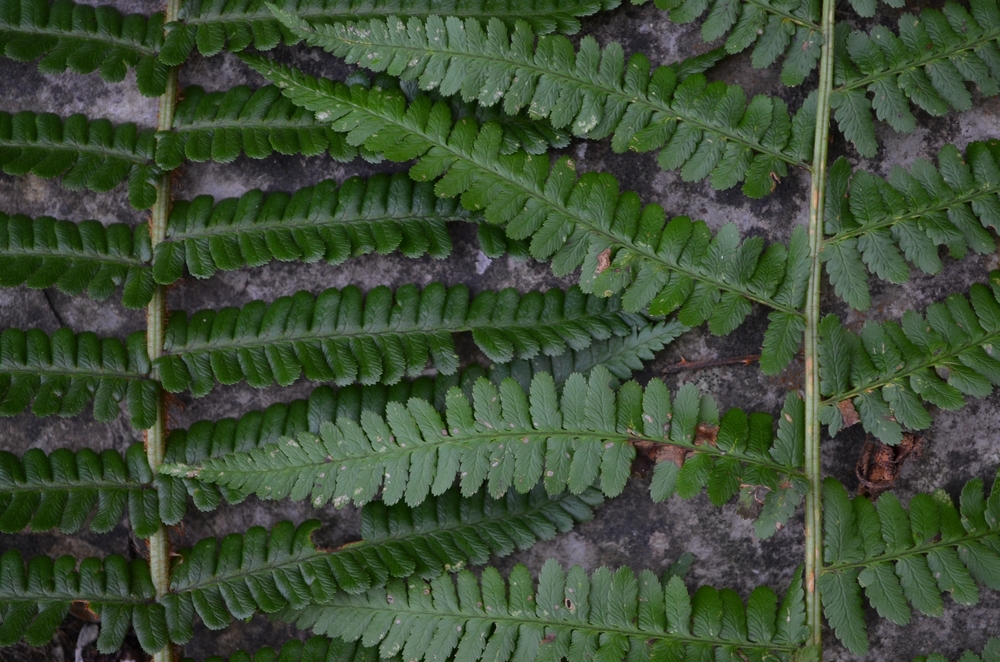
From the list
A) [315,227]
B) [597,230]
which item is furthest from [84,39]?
[597,230]

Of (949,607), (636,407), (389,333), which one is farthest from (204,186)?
(949,607)

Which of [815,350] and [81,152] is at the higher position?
[815,350]

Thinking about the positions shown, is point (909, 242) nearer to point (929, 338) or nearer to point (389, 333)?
point (929, 338)

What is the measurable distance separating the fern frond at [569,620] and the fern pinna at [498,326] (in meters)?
0.01

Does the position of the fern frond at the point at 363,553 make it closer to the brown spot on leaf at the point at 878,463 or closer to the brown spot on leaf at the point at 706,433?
the brown spot on leaf at the point at 706,433

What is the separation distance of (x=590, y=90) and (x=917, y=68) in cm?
108

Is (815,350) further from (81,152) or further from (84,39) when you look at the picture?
(84,39)

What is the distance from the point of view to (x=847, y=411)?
98.4 inches

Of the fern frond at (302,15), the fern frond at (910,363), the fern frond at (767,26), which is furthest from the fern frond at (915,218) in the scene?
the fern frond at (302,15)

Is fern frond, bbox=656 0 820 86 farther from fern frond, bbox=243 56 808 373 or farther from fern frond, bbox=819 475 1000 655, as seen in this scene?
fern frond, bbox=819 475 1000 655

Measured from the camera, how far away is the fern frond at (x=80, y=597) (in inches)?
105

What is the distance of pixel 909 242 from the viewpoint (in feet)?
8.10

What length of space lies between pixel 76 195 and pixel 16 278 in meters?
0.56

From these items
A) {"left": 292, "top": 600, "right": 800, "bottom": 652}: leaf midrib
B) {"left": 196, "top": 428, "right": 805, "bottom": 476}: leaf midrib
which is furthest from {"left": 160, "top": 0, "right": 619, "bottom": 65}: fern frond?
{"left": 292, "top": 600, "right": 800, "bottom": 652}: leaf midrib
